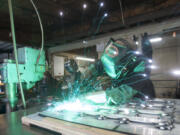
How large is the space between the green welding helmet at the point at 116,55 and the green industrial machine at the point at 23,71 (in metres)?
0.78

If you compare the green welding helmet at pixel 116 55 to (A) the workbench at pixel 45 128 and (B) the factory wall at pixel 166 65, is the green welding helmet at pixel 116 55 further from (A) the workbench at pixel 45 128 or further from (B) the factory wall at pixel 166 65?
(B) the factory wall at pixel 166 65

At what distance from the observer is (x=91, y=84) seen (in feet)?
4.56

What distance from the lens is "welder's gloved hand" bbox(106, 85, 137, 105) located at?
1036mm

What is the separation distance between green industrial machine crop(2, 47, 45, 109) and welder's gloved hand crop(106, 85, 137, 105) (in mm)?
827

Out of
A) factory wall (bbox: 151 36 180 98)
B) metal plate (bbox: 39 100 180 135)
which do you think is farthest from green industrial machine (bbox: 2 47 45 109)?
factory wall (bbox: 151 36 180 98)

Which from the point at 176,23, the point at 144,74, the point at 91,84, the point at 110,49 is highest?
the point at 176,23

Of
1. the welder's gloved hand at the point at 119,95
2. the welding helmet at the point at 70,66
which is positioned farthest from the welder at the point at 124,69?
the welding helmet at the point at 70,66

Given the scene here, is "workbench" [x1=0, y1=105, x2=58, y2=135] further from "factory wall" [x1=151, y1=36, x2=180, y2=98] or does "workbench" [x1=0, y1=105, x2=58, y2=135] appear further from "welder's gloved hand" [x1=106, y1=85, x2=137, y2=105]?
"factory wall" [x1=151, y1=36, x2=180, y2=98]

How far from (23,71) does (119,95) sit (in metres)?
0.96

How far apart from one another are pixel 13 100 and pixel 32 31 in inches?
81.2

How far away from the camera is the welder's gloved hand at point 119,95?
1036 mm

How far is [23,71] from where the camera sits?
1208mm

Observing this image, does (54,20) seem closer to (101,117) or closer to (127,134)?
(101,117)

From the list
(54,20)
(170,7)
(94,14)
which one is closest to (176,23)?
(170,7)
